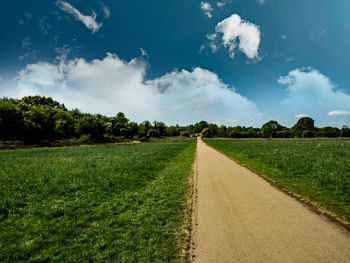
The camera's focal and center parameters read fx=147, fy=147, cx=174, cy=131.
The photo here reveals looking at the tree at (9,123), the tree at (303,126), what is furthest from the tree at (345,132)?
the tree at (9,123)

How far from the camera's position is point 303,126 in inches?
4129

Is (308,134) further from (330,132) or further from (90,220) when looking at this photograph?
(90,220)

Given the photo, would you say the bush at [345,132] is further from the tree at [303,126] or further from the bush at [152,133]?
the bush at [152,133]

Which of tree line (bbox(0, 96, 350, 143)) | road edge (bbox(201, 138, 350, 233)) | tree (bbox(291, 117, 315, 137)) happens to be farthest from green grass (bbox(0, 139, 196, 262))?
tree (bbox(291, 117, 315, 137))

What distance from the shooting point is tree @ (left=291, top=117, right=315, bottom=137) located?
333 feet

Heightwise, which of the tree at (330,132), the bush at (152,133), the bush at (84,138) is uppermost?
the tree at (330,132)

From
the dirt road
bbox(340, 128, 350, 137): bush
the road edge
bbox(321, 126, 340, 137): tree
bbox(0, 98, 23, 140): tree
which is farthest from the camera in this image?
bbox(321, 126, 340, 137): tree

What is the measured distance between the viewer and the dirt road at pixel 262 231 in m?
3.51

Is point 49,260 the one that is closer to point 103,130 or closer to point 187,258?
point 187,258

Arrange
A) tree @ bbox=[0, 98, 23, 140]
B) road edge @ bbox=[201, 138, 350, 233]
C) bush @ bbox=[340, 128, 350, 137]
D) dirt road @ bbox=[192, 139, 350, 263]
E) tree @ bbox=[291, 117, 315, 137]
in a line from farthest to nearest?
tree @ bbox=[291, 117, 315, 137], bush @ bbox=[340, 128, 350, 137], tree @ bbox=[0, 98, 23, 140], road edge @ bbox=[201, 138, 350, 233], dirt road @ bbox=[192, 139, 350, 263]

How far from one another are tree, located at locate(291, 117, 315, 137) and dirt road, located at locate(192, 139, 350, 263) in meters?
123

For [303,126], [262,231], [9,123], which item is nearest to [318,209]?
[262,231]

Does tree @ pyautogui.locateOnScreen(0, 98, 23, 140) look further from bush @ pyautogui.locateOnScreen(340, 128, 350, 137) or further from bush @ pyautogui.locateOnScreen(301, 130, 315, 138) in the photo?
bush @ pyautogui.locateOnScreen(340, 128, 350, 137)

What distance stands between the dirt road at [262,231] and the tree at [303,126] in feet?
404
